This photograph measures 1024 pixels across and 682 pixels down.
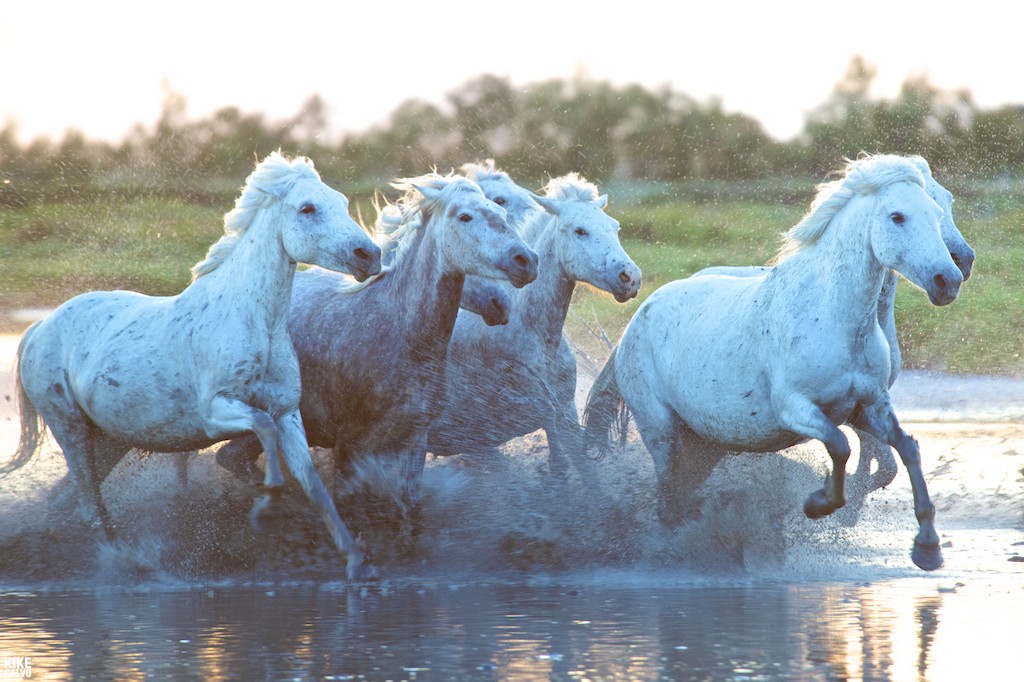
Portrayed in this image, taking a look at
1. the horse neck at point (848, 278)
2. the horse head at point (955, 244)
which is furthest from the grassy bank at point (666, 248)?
the horse neck at point (848, 278)

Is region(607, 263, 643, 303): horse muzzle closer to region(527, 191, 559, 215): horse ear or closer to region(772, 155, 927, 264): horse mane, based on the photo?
region(527, 191, 559, 215): horse ear

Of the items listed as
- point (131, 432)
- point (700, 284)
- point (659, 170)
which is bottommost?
point (131, 432)

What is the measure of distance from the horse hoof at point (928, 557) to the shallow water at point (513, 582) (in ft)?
0.32

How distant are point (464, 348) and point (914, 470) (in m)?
2.43

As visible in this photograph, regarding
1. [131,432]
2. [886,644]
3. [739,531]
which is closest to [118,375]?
[131,432]

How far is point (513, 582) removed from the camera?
23.9 feet

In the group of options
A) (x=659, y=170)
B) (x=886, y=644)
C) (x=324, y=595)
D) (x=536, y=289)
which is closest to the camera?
(x=886, y=644)

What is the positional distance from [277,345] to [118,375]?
0.69 m

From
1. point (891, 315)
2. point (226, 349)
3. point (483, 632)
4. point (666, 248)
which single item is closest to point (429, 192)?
point (226, 349)

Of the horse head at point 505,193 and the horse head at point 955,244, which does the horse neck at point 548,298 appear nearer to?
the horse head at point 505,193

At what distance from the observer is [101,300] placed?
310 inches

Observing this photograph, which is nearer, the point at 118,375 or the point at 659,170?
the point at 118,375

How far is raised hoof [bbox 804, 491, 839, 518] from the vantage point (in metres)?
7.00

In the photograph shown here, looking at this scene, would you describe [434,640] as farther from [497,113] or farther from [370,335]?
[497,113]
